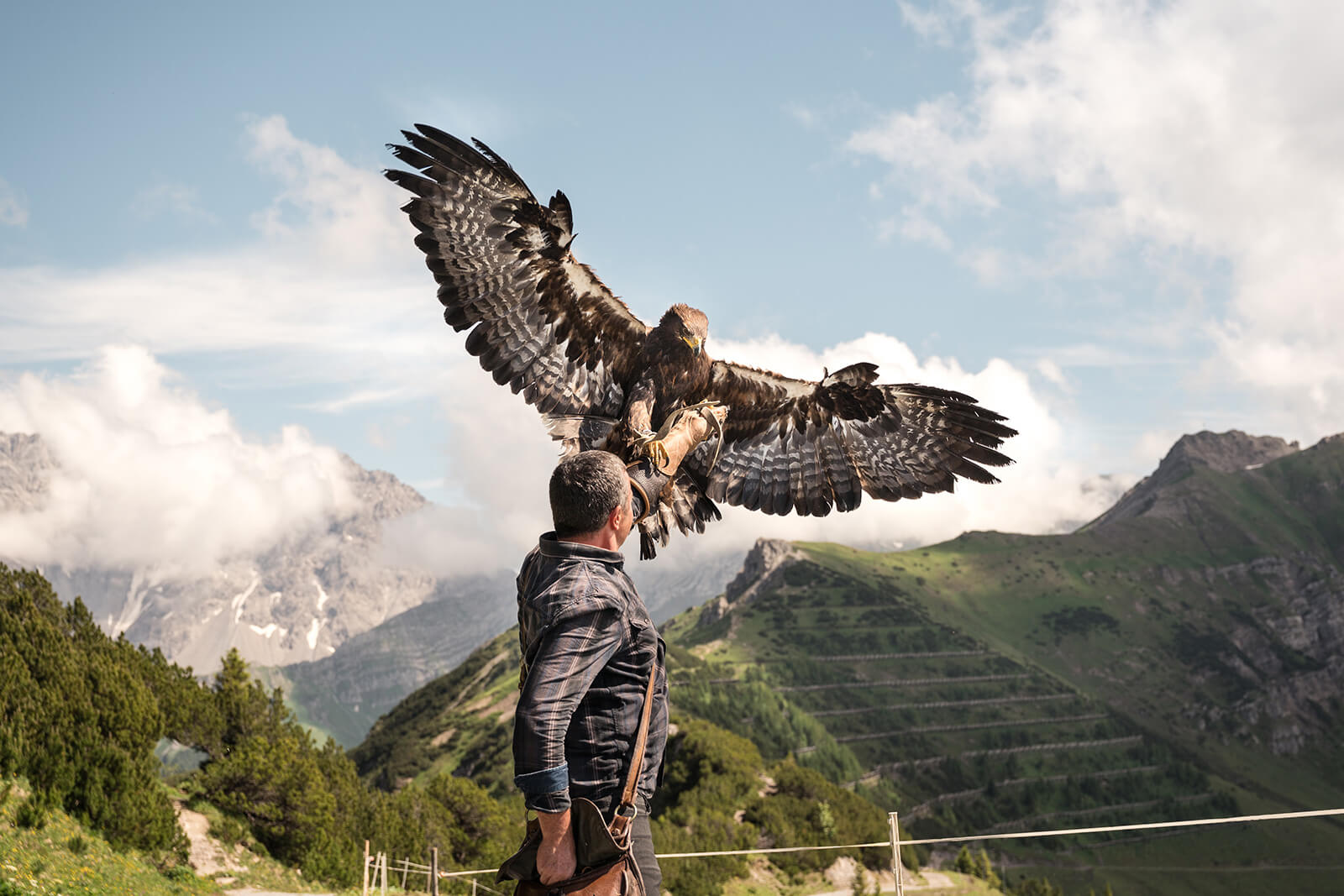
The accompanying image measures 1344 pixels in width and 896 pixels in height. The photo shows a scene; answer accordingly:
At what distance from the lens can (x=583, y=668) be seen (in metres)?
2.72

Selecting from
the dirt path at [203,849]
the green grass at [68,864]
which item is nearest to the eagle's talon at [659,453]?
the green grass at [68,864]

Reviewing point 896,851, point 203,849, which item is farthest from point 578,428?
point 203,849

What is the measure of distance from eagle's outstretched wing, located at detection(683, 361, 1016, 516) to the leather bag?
139 inches

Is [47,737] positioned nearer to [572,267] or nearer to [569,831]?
[572,267]

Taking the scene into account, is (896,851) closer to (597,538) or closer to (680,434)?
(680,434)

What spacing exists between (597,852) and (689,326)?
339cm

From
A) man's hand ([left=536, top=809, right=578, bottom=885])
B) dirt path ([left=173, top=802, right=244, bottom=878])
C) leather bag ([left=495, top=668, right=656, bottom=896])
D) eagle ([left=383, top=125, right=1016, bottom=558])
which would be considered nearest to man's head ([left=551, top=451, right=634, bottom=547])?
leather bag ([left=495, top=668, right=656, bottom=896])

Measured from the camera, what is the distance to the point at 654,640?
297 cm

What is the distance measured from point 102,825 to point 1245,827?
15526cm

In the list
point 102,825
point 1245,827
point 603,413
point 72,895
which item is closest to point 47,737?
point 102,825

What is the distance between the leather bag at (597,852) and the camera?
2.78 m

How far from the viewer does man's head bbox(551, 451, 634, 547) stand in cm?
303

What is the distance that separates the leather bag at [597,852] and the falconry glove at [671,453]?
0.86 m

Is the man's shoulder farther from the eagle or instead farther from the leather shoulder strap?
the eagle
